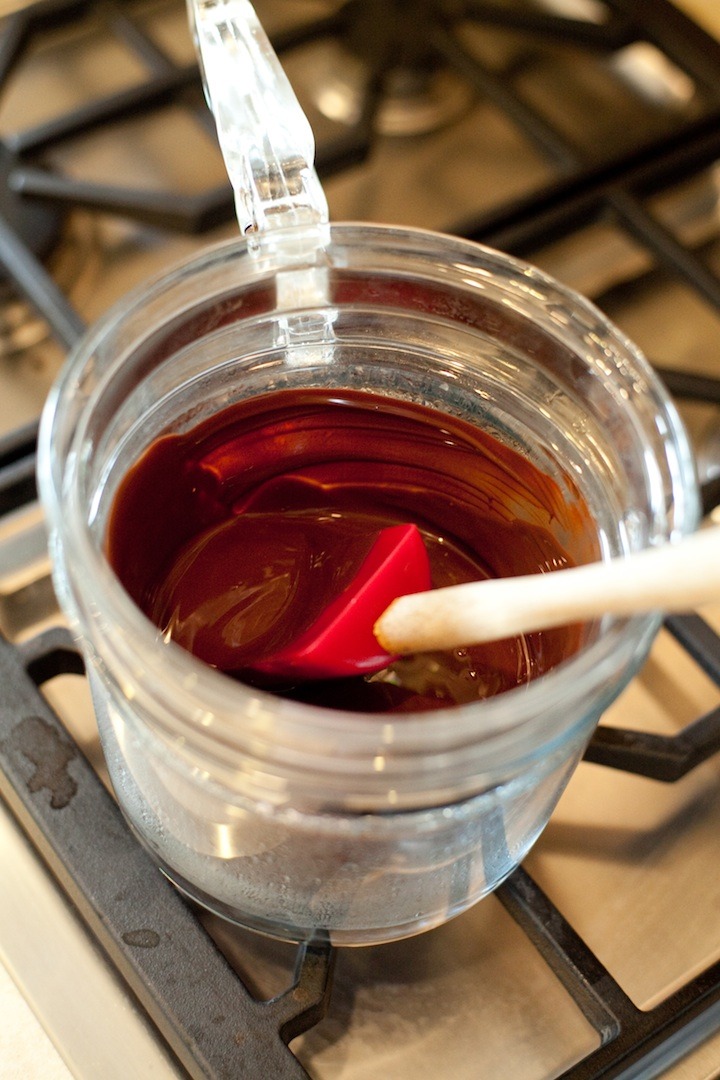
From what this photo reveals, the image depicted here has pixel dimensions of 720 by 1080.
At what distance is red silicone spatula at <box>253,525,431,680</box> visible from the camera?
0.45m

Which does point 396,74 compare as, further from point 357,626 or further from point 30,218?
point 357,626

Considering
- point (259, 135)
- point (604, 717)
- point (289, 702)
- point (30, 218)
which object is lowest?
point (604, 717)

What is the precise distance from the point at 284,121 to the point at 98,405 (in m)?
0.14

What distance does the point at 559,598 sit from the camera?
0.37 metres

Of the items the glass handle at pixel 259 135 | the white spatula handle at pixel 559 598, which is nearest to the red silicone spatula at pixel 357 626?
the white spatula handle at pixel 559 598

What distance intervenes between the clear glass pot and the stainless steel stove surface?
0.04m

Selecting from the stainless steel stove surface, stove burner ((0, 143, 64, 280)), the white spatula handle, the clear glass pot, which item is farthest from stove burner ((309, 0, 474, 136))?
the white spatula handle

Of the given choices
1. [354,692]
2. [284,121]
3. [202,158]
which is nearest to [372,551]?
[354,692]

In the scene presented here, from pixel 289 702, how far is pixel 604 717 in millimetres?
242

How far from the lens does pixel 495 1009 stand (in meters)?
0.48

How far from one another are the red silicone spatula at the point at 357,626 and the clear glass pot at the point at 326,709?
0.06 m

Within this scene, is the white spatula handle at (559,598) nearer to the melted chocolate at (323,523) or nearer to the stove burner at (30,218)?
the melted chocolate at (323,523)

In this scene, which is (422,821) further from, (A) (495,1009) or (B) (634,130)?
(B) (634,130)

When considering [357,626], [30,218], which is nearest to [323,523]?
[357,626]
